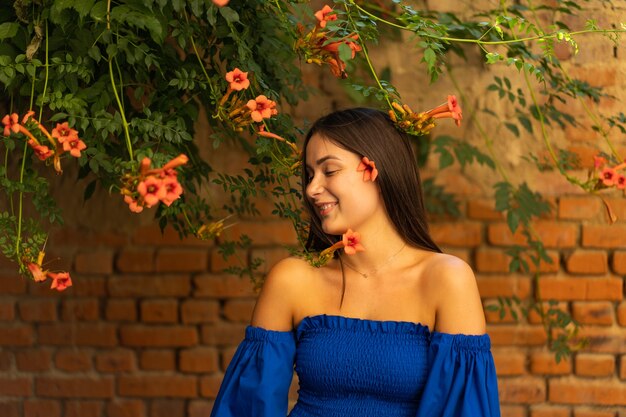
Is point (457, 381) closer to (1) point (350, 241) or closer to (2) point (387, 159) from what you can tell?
(1) point (350, 241)

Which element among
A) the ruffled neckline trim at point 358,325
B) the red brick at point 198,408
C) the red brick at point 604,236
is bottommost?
the red brick at point 198,408

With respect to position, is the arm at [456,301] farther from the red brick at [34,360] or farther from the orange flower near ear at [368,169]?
the red brick at [34,360]

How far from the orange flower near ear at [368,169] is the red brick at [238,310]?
3.96ft

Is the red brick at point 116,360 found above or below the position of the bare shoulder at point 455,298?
below

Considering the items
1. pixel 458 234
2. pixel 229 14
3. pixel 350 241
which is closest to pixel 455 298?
pixel 350 241

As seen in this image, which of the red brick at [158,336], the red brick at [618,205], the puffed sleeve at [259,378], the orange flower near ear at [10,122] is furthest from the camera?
the red brick at [158,336]

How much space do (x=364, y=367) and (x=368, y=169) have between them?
1.40ft

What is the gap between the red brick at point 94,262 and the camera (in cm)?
314

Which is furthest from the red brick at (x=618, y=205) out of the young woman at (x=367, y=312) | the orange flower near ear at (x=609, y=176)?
the young woman at (x=367, y=312)

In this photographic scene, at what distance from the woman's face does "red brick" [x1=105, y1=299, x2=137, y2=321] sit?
1.28 m

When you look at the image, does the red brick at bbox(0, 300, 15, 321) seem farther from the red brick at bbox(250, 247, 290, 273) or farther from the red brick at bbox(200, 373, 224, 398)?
the red brick at bbox(250, 247, 290, 273)

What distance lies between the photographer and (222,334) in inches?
124

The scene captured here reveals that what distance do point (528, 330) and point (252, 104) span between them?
158cm

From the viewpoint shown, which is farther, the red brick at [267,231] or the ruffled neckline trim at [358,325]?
the red brick at [267,231]
